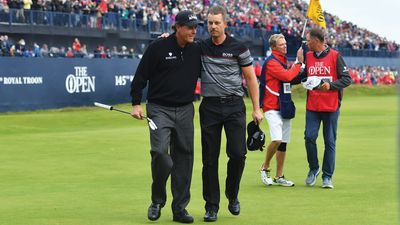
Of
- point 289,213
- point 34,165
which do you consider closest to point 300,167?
point 34,165

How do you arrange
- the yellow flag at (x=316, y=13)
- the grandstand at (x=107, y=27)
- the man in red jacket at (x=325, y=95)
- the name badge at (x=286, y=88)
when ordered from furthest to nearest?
the grandstand at (x=107, y=27) < the yellow flag at (x=316, y=13) < the name badge at (x=286, y=88) < the man in red jacket at (x=325, y=95)

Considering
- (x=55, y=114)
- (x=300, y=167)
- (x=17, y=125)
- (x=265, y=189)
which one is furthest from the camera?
(x=55, y=114)

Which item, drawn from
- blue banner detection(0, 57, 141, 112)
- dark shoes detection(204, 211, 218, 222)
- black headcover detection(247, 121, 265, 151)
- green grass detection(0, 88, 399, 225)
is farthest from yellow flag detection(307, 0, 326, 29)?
blue banner detection(0, 57, 141, 112)

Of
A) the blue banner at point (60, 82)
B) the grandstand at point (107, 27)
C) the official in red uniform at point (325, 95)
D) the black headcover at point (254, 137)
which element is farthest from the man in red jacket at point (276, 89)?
the grandstand at point (107, 27)

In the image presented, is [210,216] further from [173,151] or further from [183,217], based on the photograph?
[173,151]

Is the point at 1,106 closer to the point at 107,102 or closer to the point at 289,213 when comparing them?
the point at 107,102

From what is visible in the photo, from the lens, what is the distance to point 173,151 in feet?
34.5

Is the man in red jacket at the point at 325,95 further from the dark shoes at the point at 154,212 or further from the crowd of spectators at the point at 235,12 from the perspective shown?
the crowd of spectators at the point at 235,12

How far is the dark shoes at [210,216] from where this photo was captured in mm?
10352

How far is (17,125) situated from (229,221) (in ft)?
67.2

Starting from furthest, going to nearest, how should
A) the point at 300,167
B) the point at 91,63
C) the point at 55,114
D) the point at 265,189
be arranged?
the point at 91,63 → the point at 55,114 → the point at 300,167 → the point at 265,189

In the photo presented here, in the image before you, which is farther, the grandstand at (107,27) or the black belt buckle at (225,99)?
the grandstand at (107,27)

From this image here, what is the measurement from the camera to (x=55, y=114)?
121ft

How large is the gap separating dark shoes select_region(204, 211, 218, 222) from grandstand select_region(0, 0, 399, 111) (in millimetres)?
28285
